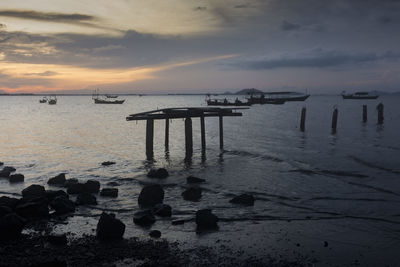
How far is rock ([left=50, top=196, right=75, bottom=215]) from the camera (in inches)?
568

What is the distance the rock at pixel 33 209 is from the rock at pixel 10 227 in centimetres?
179

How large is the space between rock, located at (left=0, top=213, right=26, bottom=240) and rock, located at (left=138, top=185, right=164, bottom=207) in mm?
5556

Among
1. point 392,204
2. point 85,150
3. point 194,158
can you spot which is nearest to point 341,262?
point 392,204

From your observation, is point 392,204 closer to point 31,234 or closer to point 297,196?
point 297,196

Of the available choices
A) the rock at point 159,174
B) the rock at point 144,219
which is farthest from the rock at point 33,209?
the rock at point 159,174

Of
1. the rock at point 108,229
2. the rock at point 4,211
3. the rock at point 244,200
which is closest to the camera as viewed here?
the rock at point 108,229

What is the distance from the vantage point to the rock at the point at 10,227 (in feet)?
37.8

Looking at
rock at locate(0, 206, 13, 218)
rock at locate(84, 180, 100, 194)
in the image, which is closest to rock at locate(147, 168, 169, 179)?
rock at locate(84, 180, 100, 194)

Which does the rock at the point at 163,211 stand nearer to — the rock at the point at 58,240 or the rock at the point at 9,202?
the rock at the point at 58,240

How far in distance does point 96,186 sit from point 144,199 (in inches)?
145

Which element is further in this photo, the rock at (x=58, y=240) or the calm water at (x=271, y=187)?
the calm water at (x=271, y=187)

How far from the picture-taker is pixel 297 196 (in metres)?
18.1

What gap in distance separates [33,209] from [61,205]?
115 cm

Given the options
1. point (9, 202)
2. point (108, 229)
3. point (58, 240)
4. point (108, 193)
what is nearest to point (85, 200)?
point (108, 193)
